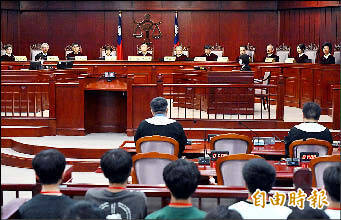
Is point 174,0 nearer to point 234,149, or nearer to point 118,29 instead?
point 118,29

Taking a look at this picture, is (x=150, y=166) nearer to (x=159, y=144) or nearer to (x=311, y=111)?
(x=159, y=144)

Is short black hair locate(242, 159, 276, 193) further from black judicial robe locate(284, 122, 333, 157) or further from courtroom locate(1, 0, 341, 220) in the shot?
black judicial robe locate(284, 122, 333, 157)

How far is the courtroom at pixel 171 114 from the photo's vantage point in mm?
3498

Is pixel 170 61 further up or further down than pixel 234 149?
further up

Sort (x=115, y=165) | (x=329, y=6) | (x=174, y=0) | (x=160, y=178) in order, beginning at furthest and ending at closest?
(x=174, y=0) < (x=329, y=6) < (x=160, y=178) < (x=115, y=165)

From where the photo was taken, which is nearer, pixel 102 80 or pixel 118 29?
pixel 102 80

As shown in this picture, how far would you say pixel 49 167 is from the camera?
3582 mm

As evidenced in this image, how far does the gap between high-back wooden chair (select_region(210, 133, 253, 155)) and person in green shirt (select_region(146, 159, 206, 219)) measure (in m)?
2.88

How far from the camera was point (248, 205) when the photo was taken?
11.1 feet

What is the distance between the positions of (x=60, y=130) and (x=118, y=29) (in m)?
7.63

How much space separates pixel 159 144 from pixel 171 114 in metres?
5.33

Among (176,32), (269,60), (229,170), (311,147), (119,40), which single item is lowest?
(229,170)

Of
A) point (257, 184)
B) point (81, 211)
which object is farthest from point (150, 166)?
point (81, 211)

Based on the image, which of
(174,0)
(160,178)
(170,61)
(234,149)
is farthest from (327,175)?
(174,0)
